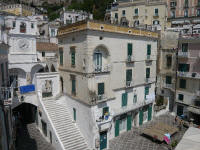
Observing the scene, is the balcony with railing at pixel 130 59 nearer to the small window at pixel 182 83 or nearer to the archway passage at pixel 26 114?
the small window at pixel 182 83

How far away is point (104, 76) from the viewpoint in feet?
60.3

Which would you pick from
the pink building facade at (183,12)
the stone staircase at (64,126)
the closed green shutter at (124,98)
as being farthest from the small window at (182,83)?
the pink building facade at (183,12)

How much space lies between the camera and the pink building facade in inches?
1564

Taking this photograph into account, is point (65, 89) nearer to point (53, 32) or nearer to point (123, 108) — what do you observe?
point (123, 108)

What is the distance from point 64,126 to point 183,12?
4058cm

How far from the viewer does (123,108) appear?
68.0 feet

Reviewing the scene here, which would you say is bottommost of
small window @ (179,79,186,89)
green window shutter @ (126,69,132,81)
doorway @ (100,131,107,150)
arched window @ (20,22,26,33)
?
doorway @ (100,131,107,150)

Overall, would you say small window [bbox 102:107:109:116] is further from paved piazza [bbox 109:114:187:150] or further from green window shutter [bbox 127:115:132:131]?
green window shutter [bbox 127:115:132:131]

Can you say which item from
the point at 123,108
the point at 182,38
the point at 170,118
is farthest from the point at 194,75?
the point at 123,108

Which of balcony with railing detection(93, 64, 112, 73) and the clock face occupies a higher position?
the clock face

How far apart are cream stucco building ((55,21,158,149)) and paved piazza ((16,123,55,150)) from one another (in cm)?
462

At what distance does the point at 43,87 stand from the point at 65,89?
2.85 m

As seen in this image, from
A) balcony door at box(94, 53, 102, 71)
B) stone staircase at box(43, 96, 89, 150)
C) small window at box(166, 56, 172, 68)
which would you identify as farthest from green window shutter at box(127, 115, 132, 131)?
small window at box(166, 56, 172, 68)

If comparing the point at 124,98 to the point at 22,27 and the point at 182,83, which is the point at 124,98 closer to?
the point at 182,83
